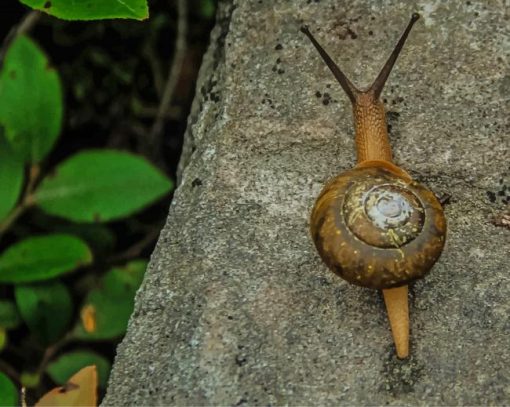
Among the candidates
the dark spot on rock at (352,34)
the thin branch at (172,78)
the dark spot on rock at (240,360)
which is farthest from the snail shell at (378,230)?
the thin branch at (172,78)

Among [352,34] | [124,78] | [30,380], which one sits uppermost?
[352,34]

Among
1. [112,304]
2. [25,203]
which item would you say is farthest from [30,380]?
[25,203]

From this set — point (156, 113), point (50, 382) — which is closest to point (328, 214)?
point (50, 382)

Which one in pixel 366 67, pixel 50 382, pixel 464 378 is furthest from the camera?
pixel 50 382

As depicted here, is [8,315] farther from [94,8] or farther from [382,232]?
[382,232]

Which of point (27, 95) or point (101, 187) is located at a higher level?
point (27, 95)

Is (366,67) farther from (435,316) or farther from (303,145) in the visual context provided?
(435,316)

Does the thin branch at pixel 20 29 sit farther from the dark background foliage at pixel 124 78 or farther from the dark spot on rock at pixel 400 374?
the dark spot on rock at pixel 400 374
